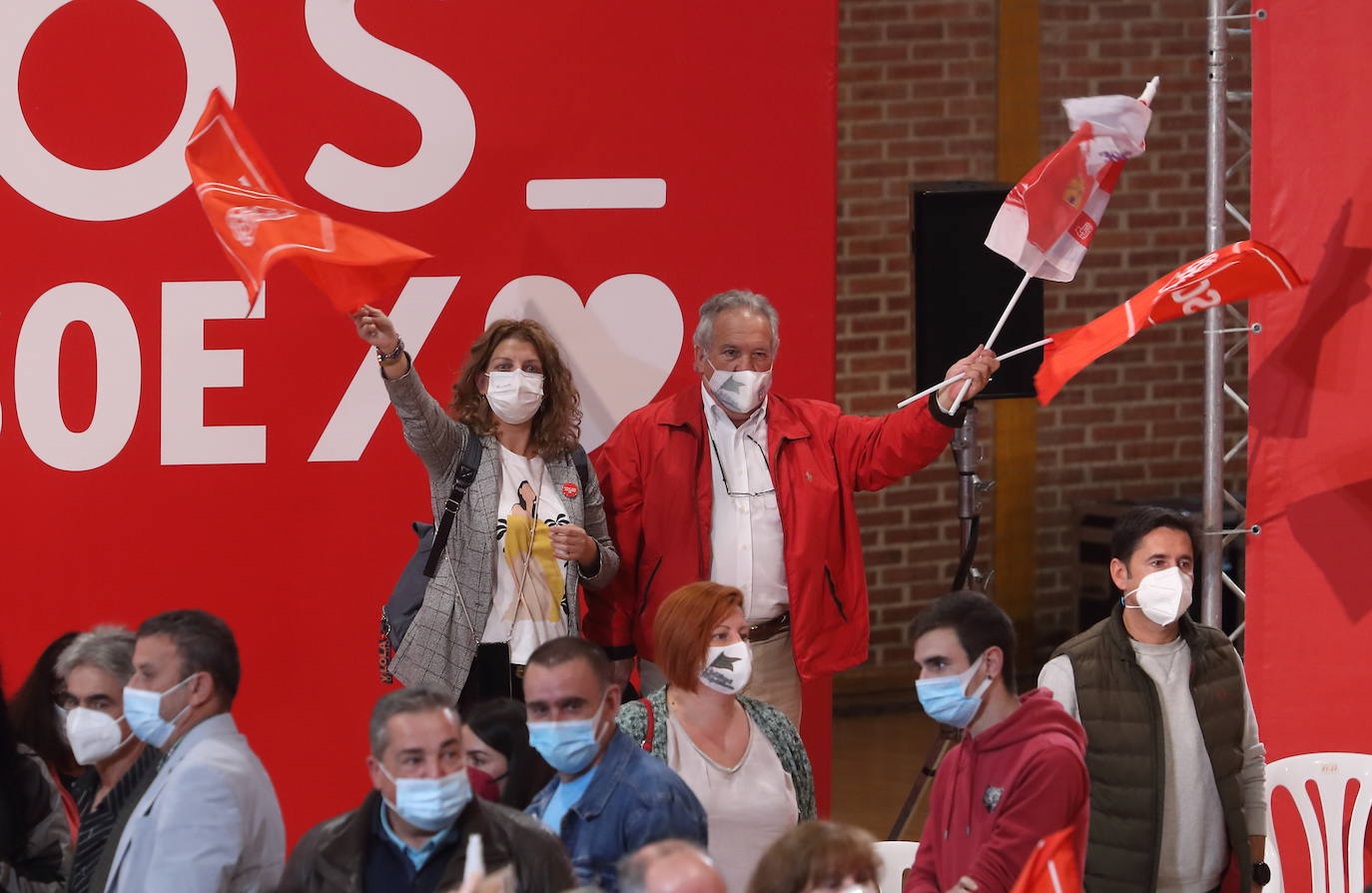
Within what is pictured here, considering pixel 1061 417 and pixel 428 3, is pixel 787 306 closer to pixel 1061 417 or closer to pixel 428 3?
pixel 428 3

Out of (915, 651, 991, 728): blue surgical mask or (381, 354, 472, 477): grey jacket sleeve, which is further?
(381, 354, 472, 477): grey jacket sleeve

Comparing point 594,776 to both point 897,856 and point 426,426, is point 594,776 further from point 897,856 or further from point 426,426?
point 426,426

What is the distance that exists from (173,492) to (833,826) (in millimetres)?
2663

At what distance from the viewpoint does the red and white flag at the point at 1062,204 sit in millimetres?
4586

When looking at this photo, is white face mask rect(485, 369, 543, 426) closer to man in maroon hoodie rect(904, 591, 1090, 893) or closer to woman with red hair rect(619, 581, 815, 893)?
woman with red hair rect(619, 581, 815, 893)

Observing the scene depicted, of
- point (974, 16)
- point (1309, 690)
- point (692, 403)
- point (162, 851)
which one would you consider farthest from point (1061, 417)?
point (162, 851)

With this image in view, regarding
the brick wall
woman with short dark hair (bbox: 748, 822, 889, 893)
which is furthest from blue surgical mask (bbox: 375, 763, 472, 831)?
the brick wall

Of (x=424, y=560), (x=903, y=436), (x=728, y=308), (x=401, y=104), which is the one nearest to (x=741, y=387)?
(x=728, y=308)

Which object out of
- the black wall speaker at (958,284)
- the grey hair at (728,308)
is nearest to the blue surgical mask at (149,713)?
the grey hair at (728,308)

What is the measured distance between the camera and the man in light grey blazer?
3.19 m

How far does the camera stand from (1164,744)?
12.8 ft

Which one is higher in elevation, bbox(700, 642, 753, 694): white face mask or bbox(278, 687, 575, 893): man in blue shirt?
bbox(700, 642, 753, 694): white face mask

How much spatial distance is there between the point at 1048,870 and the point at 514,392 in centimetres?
188

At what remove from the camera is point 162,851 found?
3.18 m
